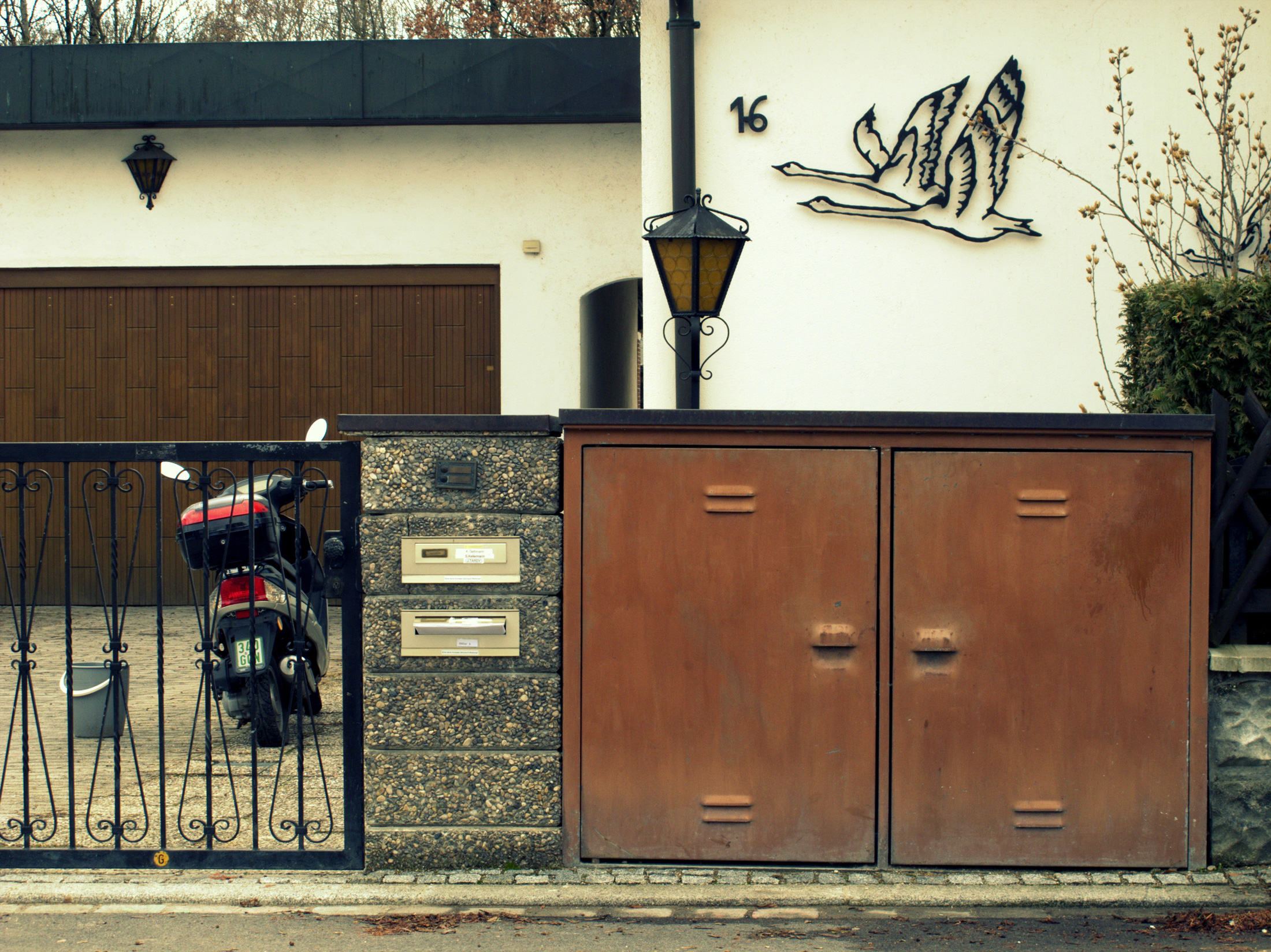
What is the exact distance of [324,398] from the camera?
34.5 feet

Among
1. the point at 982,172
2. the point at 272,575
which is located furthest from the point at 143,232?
the point at 982,172

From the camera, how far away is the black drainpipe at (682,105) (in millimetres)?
7973

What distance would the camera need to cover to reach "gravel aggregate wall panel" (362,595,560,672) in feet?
14.3

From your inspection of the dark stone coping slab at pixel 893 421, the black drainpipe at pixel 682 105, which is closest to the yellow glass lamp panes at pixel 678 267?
the dark stone coping slab at pixel 893 421

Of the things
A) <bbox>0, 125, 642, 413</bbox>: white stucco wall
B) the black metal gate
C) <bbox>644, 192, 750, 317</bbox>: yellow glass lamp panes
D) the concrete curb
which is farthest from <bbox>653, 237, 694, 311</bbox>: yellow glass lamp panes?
<bbox>0, 125, 642, 413</bbox>: white stucco wall

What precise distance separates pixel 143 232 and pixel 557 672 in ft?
25.2

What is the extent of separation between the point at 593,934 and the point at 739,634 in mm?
1115

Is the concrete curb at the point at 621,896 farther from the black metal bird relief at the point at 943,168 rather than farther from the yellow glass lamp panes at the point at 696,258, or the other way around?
the black metal bird relief at the point at 943,168

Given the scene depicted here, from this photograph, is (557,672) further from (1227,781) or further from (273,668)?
(1227,781)

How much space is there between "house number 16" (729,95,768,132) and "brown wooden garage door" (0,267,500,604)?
301 centimetres

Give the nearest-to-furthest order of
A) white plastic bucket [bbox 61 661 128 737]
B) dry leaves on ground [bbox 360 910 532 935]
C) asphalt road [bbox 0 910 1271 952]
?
asphalt road [bbox 0 910 1271 952]
dry leaves on ground [bbox 360 910 532 935]
white plastic bucket [bbox 61 661 128 737]

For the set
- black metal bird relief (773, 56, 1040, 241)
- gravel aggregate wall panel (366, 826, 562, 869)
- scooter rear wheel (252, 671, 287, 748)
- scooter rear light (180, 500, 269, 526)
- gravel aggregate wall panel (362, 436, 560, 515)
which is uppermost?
black metal bird relief (773, 56, 1040, 241)

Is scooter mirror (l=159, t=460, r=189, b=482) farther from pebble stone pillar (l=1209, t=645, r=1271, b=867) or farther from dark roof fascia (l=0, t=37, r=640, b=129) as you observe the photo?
dark roof fascia (l=0, t=37, r=640, b=129)

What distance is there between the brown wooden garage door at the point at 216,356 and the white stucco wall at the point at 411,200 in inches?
9.5
